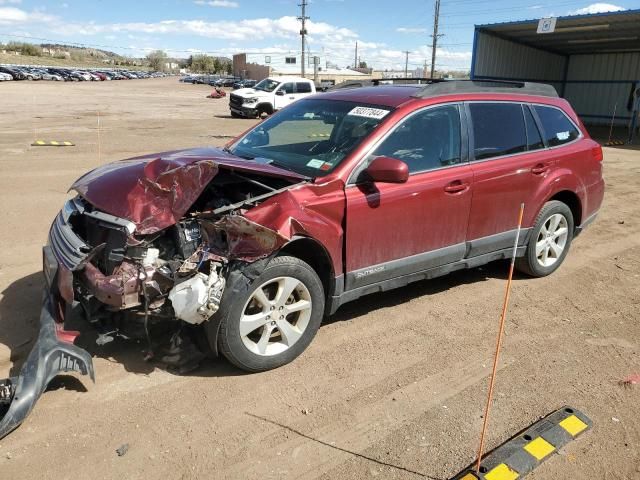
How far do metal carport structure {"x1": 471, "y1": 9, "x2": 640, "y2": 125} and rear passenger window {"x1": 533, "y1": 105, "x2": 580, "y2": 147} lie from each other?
1842 cm

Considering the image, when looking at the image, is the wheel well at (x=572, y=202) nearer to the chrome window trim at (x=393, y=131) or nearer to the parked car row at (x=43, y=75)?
the chrome window trim at (x=393, y=131)

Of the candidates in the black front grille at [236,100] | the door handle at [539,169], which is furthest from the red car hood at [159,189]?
the black front grille at [236,100]

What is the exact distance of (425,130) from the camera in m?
4.19

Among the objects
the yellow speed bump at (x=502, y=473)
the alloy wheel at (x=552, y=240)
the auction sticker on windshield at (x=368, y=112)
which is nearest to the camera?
the yellow speed bump at (x=502, y=473)

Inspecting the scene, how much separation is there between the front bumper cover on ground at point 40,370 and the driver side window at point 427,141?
7.90 feet

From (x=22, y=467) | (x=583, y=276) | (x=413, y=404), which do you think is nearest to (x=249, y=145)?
(x=413, y=404)

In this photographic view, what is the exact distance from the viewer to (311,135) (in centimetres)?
457

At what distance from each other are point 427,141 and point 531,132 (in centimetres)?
138

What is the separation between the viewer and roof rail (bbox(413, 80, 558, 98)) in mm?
4297

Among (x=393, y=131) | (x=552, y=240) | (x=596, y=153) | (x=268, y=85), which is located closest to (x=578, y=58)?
(x=268, y=85)

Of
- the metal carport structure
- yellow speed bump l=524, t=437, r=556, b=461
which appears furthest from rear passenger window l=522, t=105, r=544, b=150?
the metal carport structure

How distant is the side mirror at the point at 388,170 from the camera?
3.59 metres

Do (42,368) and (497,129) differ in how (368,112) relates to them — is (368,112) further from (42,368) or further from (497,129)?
(42,368)

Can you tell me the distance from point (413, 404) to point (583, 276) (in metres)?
3.19
